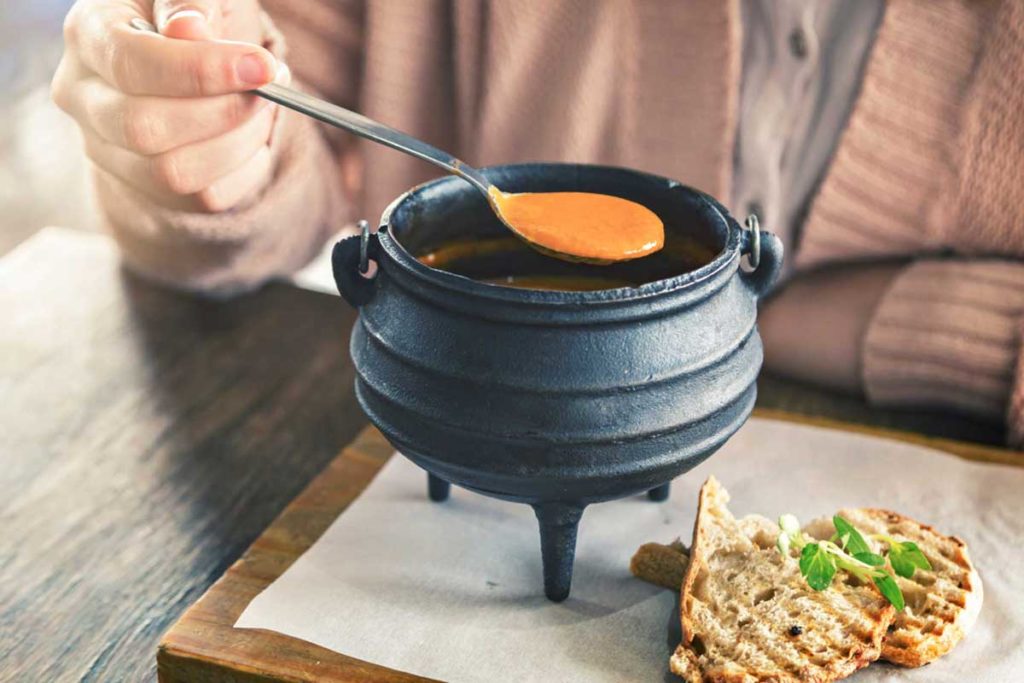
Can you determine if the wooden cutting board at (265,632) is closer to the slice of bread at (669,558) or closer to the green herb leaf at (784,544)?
the slice of bread at (669,558)

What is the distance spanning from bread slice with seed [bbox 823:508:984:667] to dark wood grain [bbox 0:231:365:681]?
2.31ft

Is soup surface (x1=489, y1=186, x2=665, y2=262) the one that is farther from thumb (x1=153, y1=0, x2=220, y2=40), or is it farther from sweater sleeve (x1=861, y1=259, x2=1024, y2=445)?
sweater sleeve (x1=861, y1=259, x2=1024, y2=445)

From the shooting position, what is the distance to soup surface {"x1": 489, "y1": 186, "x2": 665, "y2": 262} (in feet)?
3.55

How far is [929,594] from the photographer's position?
3.67 feet

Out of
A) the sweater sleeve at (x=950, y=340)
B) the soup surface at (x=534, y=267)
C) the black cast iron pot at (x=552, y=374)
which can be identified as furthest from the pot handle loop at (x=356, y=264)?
the sweater sleeve at (x=950, y=340)

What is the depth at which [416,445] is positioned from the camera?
102cm

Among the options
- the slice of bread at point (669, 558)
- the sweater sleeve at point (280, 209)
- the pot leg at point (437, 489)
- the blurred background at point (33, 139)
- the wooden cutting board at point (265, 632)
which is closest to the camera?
the wooden cutting board at point (265, 632)

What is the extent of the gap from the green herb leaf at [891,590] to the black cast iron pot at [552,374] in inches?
Answer: 8.4

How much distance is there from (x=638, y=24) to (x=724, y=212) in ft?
2.33

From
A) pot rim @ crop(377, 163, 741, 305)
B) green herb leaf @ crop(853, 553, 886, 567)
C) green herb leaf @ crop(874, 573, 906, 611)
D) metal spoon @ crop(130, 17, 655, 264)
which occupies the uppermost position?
metal spoon @ crop(130, 17, 655, 264)

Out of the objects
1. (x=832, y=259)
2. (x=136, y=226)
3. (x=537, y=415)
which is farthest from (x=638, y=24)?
(x=537, y=415)

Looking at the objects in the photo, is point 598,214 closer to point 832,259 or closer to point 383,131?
point 383,131

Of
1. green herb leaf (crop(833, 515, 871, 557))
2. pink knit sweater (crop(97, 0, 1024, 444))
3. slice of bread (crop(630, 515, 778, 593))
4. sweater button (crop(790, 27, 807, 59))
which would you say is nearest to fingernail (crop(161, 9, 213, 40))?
pink knit sweater (crop(97, 0, 1024, 444))

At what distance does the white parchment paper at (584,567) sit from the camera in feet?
3.50
